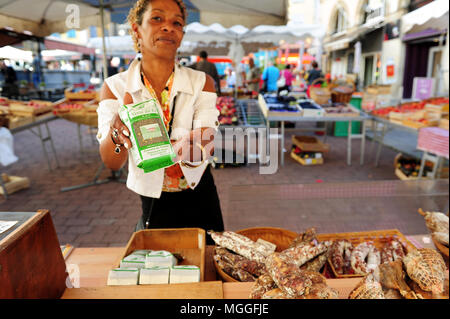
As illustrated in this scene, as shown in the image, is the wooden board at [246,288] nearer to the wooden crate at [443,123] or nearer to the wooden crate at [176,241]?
the wooden crate at [176,241]

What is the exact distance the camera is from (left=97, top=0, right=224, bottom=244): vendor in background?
2.47 feet

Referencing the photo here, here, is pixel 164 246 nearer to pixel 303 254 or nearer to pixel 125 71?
pixel 303 254

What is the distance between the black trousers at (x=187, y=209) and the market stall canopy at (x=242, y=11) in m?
0.64

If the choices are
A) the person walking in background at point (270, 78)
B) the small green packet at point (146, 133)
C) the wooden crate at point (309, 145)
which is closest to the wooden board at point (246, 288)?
the small green packet at point (146, 133)

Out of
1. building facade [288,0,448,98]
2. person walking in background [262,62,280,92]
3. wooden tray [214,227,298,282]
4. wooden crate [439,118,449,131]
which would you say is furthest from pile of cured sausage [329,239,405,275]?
person walking in background [262,62,280,92]

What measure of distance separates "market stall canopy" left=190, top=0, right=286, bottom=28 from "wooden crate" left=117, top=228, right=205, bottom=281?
768mm

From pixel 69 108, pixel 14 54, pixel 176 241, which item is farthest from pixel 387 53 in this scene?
pixel 14 54

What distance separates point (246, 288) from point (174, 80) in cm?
68

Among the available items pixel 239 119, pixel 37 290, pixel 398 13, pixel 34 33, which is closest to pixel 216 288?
pixel 37 290

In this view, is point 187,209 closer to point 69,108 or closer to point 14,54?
point 14,54

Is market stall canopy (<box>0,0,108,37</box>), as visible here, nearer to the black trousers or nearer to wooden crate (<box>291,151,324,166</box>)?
the black trousers

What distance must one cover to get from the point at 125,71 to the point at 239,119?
1.72 m

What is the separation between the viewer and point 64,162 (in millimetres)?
3107
